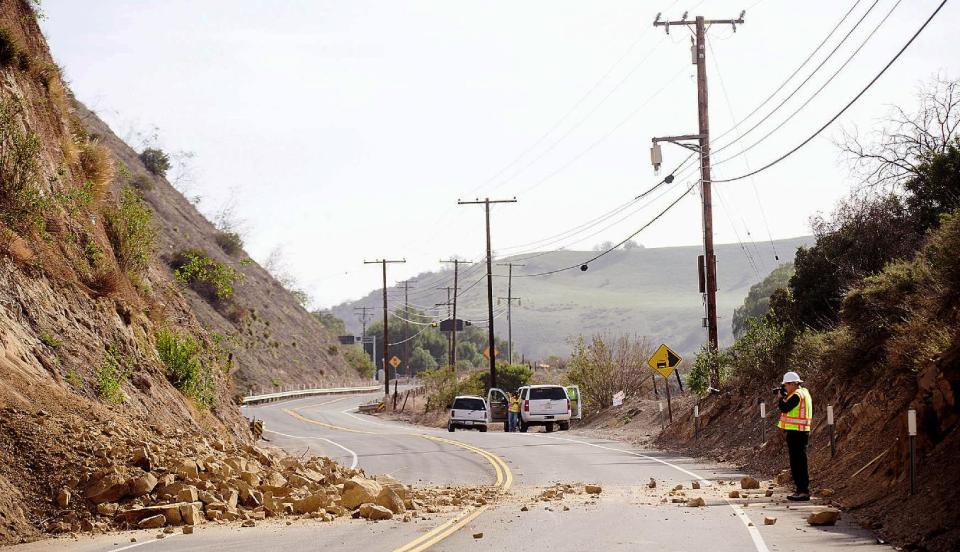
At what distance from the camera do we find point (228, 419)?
2791 centimetres

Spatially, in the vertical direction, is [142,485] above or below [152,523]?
above

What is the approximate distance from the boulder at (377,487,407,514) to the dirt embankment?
20.7ft

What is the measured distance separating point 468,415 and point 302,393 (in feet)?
133

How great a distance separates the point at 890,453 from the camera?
1527 centimetres

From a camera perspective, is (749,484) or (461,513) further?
(749,484)

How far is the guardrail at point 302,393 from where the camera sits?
2862 inches

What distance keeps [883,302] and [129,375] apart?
1568 cm

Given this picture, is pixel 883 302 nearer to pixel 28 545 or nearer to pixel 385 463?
pixel 385 463

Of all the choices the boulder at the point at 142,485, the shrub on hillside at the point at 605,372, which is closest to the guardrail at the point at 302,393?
the shrub on hillside at the point at 605,372

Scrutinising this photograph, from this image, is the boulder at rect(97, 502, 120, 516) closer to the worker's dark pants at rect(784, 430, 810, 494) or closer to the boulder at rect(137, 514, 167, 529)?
the boulder at rect(137, 514, 167, 529)

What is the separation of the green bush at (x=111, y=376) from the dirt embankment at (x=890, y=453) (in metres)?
12.6

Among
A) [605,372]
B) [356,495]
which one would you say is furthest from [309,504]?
[605,372]

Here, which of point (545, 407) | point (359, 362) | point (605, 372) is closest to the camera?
point (545, 407)

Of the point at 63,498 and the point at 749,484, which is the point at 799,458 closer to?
the point at 749,484
